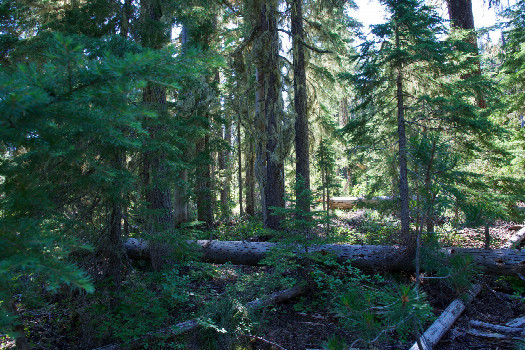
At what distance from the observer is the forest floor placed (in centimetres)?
497

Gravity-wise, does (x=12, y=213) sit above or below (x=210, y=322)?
above

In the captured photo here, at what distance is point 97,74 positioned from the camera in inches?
88.3

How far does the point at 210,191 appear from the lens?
11750 mm

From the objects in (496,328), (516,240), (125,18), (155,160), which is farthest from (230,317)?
(516,240)

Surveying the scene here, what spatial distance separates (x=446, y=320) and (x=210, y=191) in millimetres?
8054

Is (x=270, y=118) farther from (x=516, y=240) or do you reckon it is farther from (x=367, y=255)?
(x=516, y=240)

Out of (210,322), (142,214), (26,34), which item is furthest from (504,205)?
(26,34)

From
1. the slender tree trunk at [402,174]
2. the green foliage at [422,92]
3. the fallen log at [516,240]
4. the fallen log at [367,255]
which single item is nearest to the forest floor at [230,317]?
the fallen log at [367,255]

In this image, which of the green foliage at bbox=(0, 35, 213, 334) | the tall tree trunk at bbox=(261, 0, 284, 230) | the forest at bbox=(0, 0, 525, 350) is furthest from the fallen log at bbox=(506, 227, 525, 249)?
the green foliage at bbox=(0, 35, 213, 334)

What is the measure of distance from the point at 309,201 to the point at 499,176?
5.50m

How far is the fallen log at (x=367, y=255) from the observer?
6990mm

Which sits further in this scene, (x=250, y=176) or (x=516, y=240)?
(x=250, y=176)

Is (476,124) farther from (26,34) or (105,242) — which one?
(26,34)

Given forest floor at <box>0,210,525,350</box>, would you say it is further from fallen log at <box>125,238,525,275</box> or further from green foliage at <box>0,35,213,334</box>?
green foliage at <box>0,35,213,334</box>
